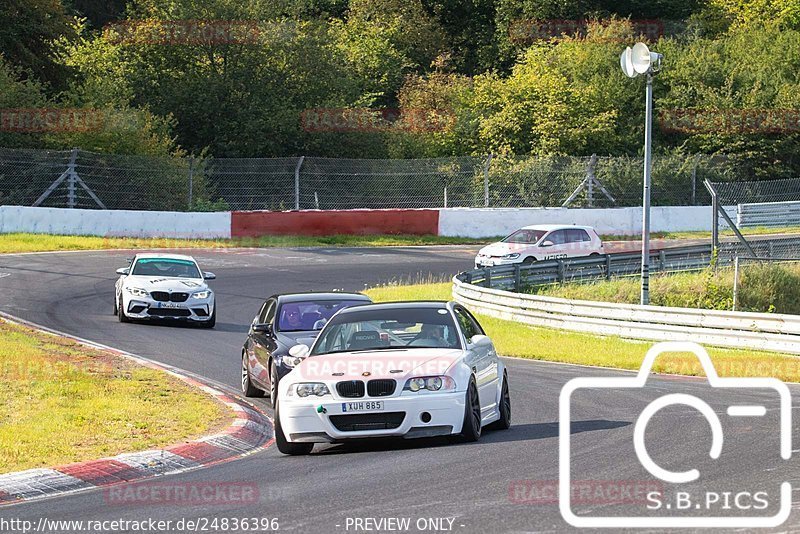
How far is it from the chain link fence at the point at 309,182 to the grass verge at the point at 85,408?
2323 centimetres

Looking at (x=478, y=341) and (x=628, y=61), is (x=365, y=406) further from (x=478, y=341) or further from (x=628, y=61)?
(x=628, y=61)

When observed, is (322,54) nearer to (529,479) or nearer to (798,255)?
(798,255)

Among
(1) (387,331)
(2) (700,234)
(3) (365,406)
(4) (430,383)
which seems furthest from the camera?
(2) (700,234)

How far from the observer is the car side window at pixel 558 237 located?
35.6 meters

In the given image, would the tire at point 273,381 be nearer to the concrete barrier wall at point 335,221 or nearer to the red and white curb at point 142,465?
the red and white curb at point 142,465

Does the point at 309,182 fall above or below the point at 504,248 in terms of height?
above

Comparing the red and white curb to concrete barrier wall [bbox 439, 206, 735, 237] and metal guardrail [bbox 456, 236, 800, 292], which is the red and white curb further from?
concrete barrier wall [bbox 439, 206, 735, 237]

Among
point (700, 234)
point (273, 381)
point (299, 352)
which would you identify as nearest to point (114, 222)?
point (700, 234)

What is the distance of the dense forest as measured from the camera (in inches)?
2079

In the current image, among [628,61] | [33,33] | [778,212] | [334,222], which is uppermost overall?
[33,33]

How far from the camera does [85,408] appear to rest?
44.9 feet

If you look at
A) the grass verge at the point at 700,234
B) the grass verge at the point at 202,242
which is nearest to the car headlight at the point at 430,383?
the grass verge at the point at 202,242

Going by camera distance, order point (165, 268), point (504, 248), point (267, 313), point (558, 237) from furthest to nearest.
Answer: point (558, 237) < point (504, 248) < point (165, 268) < point (267, 313)

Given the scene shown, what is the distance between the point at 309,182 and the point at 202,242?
16.2ft
